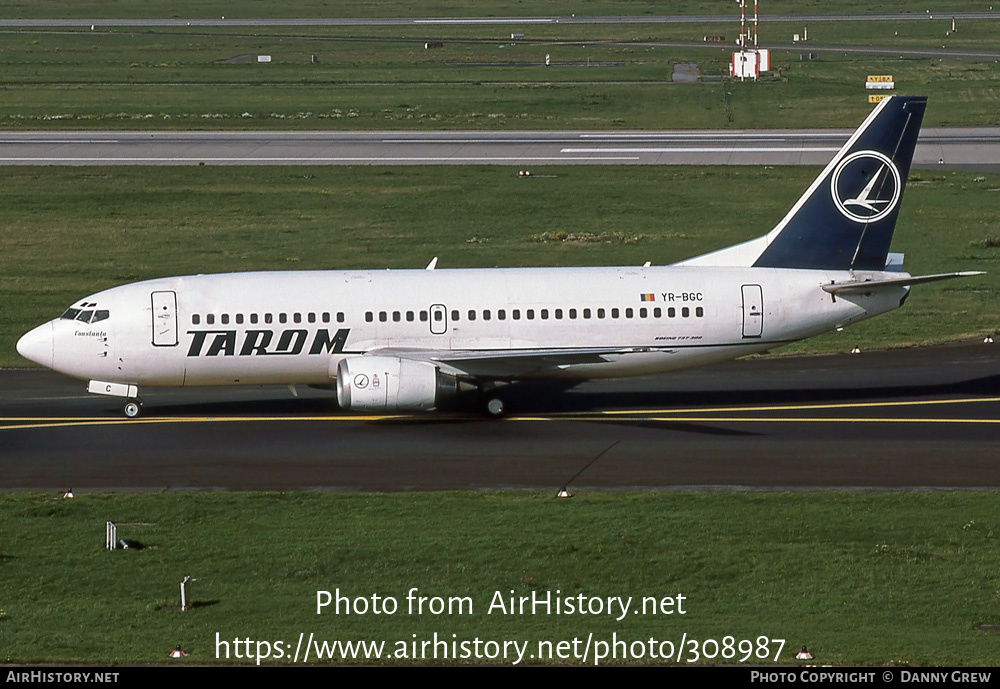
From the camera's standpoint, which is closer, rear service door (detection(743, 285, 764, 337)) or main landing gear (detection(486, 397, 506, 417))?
main landing gear (detection(486, 397, 506, 417))

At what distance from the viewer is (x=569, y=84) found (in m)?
126

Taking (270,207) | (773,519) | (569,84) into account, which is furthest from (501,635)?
(569,84)

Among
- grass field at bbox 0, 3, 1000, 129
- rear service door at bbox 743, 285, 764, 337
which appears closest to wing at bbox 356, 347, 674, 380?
rear service door at bbox 743, 285, 764, 337

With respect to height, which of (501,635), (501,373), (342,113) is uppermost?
(342,113)

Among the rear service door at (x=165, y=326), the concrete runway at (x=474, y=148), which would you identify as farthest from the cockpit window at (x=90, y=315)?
the concrete runway at (x=474, y=148)

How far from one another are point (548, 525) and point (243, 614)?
25.6 ft

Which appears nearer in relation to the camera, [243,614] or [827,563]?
[243,614]

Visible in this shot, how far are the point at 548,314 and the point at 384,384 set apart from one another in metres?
5.45

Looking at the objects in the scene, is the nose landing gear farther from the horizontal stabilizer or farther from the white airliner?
the horizontal stabilizer

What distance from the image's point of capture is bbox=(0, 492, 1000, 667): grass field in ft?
81.5

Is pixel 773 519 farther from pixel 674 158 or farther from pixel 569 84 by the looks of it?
pixel 569 84

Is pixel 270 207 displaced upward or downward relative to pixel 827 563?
upward

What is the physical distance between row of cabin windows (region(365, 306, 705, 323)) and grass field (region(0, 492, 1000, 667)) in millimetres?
8321
